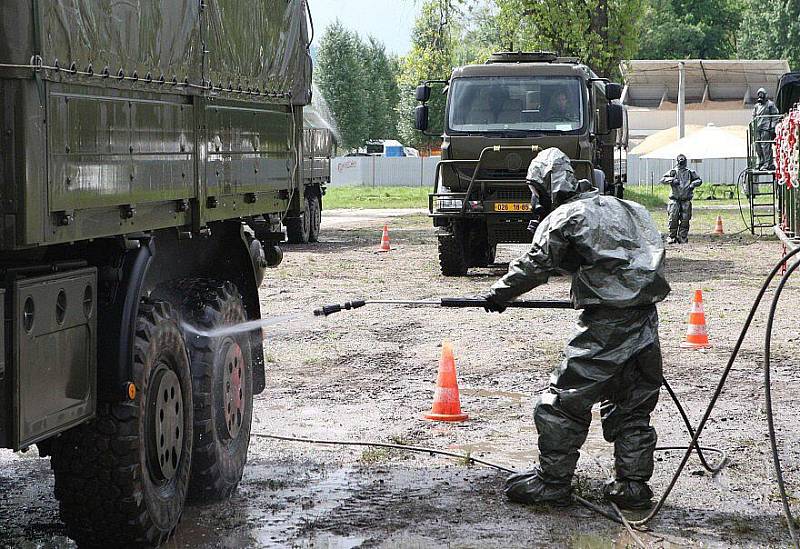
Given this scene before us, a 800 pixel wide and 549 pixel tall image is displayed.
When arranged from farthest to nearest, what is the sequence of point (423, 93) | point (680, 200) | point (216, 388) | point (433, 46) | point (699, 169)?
point (699, 169)
point (433, 46)
point (680, 200)
point (423, 93)
point (216, 388)

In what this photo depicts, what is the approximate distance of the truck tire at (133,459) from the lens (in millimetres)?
5035

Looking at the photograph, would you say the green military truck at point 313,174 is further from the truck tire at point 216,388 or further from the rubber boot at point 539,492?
the rubber boot at point 539,492

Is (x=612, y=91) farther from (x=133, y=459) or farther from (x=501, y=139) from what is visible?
(x=133, y=459)

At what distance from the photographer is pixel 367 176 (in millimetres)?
60125

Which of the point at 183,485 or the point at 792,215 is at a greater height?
the point at 792,215

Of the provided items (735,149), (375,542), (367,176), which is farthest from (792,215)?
(367,176)

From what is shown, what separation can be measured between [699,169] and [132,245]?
52.1 m

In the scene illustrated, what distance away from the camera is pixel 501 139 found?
55.9 feet

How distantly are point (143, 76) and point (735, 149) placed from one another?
34514 millimetres

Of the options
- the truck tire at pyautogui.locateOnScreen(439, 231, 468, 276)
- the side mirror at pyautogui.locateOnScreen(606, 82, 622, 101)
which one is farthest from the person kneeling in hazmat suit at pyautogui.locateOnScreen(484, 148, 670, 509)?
the side mirror at pyautogui.locateOnScreen(606, 82, 622, 101)

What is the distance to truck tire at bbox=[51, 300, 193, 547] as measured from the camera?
16.5 feet

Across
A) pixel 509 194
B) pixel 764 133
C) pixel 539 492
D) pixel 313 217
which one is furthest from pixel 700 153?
pixel 539 492

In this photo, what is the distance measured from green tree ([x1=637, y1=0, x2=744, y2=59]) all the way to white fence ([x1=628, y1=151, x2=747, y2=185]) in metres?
29.0

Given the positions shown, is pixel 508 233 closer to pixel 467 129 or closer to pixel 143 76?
pixel 467 129
